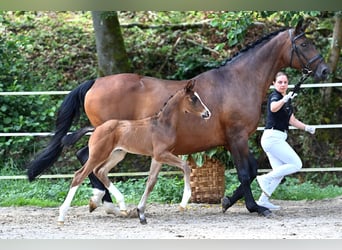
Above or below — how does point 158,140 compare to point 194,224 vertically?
above

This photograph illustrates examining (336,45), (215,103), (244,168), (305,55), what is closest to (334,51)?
(336,45)

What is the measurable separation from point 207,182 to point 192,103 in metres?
1.47

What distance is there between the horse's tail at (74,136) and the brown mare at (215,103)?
0.18 metres

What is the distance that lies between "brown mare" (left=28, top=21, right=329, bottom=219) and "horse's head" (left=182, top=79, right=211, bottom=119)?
0.79 feet

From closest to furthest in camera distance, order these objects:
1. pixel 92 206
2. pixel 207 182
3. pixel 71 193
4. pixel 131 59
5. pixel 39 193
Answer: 1. pixel 71 193
2. pixel 92 206
3. pixel 207 182
4. pixel 39 193
5. pixel 131 59

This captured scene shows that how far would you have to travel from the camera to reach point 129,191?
31.6 ft

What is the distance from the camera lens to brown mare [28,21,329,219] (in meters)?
7.86

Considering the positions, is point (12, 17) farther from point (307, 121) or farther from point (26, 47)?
point (307, 121)

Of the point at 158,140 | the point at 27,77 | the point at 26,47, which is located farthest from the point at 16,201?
the point at 26,47

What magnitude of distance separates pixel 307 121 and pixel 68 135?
4.35m

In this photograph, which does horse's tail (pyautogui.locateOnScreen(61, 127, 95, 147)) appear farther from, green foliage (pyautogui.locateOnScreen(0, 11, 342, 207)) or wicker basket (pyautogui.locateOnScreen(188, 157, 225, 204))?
green foliage (pyautogui.locateOnScreen(0, 11, 342, 207))

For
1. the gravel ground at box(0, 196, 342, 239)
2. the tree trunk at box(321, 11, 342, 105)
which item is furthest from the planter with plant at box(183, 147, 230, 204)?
the tree trunk at box(321, 11, 342, 105)

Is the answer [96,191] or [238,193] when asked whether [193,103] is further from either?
[96,191]

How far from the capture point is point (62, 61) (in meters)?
12.2
